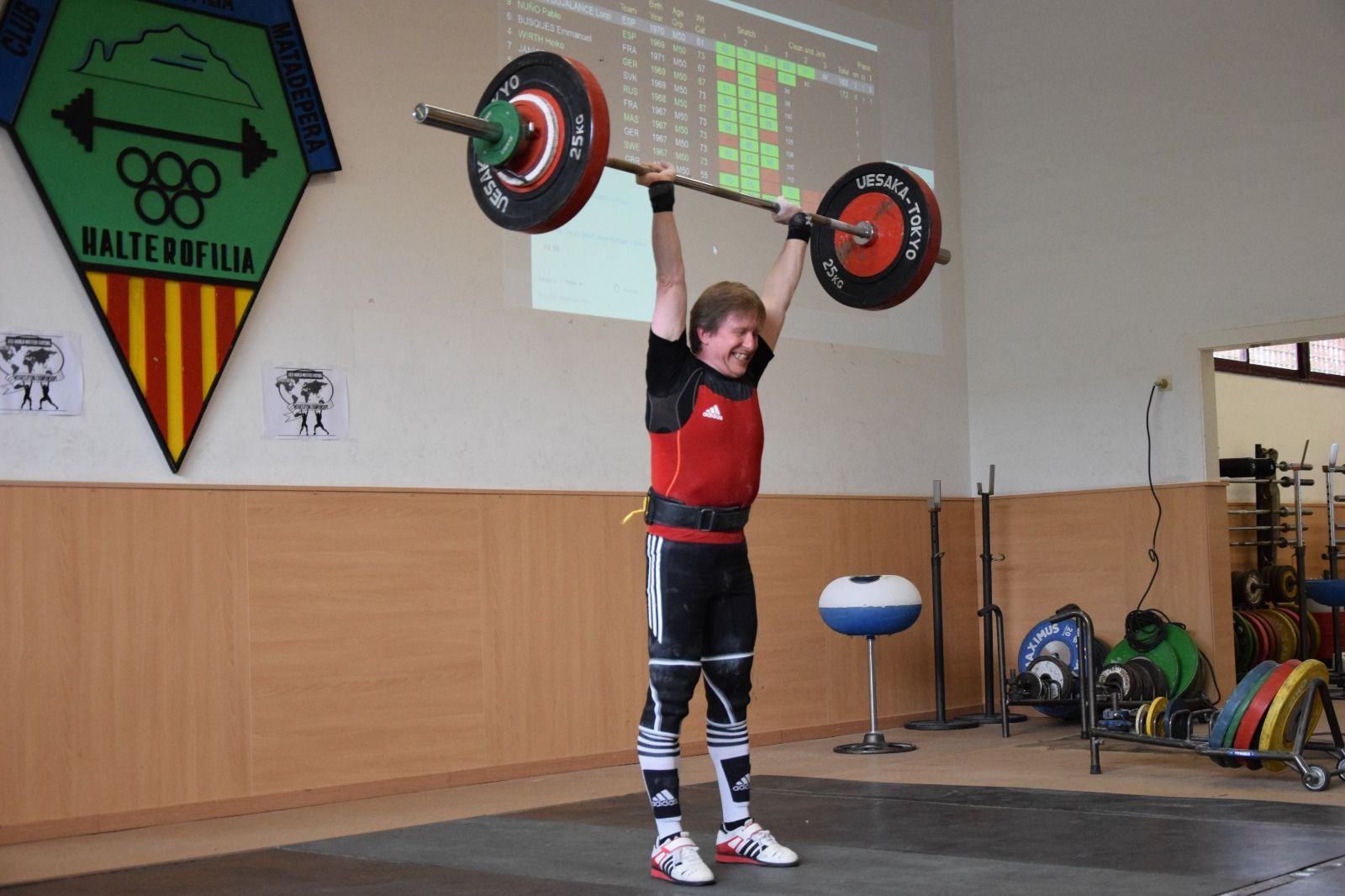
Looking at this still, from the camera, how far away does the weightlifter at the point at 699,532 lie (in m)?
2.96

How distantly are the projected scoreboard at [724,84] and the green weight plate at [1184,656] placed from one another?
241cm

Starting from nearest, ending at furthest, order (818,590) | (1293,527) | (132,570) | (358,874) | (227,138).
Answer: (358,874), (132,570), (227,138), (818,590), (1293,527)

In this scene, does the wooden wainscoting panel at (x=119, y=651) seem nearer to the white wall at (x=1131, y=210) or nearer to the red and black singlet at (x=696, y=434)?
the red and black singlet at (x=696, y=434)

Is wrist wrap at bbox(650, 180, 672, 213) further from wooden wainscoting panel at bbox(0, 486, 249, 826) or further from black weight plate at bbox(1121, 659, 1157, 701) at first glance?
black weight plate at bbox(1121, 659, 1157, 701)

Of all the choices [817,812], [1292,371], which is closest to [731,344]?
[817,812]

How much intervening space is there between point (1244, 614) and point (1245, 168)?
2.10 meters

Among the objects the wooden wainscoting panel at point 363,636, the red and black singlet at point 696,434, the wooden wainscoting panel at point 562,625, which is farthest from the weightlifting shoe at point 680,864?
the wooden wainscoting panel at point 562,625

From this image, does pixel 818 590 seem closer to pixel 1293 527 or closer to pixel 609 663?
pixel 609 663

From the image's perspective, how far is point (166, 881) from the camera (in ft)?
10.2

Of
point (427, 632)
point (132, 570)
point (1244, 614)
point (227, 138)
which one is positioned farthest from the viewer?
point (1244, 614)

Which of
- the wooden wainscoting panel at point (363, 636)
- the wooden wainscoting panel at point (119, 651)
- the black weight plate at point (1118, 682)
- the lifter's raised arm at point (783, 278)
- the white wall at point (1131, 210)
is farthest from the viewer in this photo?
the white wall at point (1131, 210)

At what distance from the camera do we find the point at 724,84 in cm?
583

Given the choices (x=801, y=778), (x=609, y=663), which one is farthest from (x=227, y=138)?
(x=801, y=778)

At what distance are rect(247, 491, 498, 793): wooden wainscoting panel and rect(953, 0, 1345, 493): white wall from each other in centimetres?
309
